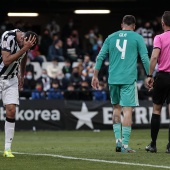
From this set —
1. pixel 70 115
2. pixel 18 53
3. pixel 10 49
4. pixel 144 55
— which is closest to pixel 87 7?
pixel 70 115

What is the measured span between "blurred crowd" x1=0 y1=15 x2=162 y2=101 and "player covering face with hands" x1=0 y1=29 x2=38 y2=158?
11487 millimetres

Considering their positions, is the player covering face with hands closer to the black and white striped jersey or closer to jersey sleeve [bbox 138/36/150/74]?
the black and white striped jersey

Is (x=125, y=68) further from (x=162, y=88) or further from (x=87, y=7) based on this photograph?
(x=87, y=7)

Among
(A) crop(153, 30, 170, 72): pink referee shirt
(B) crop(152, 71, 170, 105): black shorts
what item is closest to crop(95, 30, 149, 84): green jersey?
(A) crop(153, 30, 170, 72): pink referee shirt

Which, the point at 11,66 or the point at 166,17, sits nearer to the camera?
the point at 11,66

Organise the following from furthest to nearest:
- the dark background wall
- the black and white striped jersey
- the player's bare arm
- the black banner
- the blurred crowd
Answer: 1. the dark background wall
2. the blurred crowd
3. the black banner
4. the black and white striped jersey
5. the player's bare arm

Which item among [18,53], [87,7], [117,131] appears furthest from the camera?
[87,7]

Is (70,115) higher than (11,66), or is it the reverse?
(11,66)

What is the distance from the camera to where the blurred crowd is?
23.9m

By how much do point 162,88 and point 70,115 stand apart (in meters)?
10.3

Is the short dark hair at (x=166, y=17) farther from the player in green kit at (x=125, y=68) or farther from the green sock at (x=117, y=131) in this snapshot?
the green sock at (x=117, y=131)

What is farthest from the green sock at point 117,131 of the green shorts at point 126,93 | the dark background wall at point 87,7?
the dark background wall at point 87,7

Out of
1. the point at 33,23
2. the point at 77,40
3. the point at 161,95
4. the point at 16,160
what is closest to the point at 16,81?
the point at 16,160

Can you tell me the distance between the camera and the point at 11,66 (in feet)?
39.6
